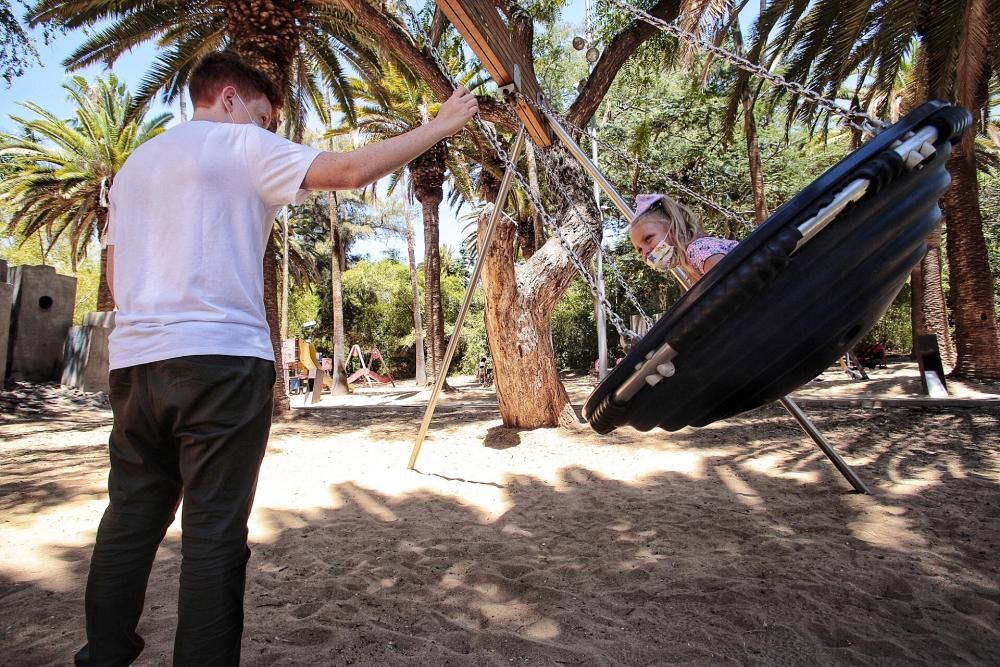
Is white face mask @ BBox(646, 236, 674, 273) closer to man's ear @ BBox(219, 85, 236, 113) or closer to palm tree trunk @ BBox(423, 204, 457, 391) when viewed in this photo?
man's ear @ BBox(219, 85, 236, 113)

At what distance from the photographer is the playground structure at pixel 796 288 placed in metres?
1.39

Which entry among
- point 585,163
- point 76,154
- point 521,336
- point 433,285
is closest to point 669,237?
point 585,163

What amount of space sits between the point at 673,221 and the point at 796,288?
0.96 metres

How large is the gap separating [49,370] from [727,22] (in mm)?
14562

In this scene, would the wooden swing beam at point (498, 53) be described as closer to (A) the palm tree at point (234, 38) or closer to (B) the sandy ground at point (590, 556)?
(B) the sandy ground at point (590, 556)

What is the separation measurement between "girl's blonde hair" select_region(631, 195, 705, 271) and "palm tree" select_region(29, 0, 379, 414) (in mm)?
5073

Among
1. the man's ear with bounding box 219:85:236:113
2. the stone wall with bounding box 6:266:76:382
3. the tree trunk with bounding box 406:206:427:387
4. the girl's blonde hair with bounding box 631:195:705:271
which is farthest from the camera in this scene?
the tree trunk with bounding box 406:206:427:387

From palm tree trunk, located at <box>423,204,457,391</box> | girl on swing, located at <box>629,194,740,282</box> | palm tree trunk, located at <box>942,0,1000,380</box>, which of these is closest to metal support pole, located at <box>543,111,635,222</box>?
girl on swing, located at <box>629,194,740,282</box>

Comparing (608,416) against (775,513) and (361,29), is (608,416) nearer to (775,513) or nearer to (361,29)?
(775,513)

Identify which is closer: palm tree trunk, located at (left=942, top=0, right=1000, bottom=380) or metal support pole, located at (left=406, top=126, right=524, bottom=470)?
metal support pole, located at (left=406, top=126, right=524, bottom=470)

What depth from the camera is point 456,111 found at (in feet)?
5.59

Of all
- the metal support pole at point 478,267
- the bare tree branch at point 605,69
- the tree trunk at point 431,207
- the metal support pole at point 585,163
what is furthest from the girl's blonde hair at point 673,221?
the tree trunk at point 431,207

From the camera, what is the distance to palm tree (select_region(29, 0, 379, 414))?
25.9 feet

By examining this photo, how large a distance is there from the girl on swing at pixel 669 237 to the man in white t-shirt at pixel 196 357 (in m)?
1.18
